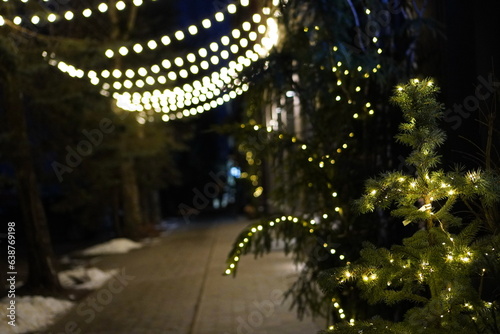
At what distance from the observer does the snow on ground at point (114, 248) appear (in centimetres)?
1683

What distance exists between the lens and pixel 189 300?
382 inches

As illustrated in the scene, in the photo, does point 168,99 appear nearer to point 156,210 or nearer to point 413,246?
point 413,246

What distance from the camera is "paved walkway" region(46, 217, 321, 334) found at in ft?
26.2

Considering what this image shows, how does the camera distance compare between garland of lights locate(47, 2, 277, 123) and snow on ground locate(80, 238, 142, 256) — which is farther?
snow on ground locate(80, 238, 142, 256)

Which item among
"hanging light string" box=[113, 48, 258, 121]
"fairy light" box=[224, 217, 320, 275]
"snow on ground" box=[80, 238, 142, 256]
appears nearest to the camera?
"fairy light" box=[224, 217, 320, 275]

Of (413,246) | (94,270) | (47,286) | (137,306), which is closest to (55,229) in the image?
(94,270)

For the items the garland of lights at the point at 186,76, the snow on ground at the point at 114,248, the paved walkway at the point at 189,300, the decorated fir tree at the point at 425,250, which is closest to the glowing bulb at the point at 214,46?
the garland of lights at the point at 186,76

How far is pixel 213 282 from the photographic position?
11.0m

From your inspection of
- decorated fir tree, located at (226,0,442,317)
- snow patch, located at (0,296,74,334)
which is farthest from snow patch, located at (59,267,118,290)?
decorated fir tree, located at (226,0,442,317)

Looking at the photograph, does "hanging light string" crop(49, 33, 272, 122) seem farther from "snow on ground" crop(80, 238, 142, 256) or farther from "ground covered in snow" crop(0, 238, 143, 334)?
"snow on ground" crop(80, 238, 142, 256)

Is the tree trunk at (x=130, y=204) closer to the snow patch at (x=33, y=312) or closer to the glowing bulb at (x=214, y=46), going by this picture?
the snow patch at (x=33, y=312)

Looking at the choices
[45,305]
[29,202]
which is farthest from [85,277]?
[45,305]

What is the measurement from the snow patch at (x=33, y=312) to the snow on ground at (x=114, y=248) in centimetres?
670

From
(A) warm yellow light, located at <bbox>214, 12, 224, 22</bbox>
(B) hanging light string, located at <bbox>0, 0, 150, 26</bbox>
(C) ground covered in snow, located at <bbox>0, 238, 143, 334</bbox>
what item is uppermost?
(B) hanging light string, located at <bbox>0, 0, 150, 26</bbox>
